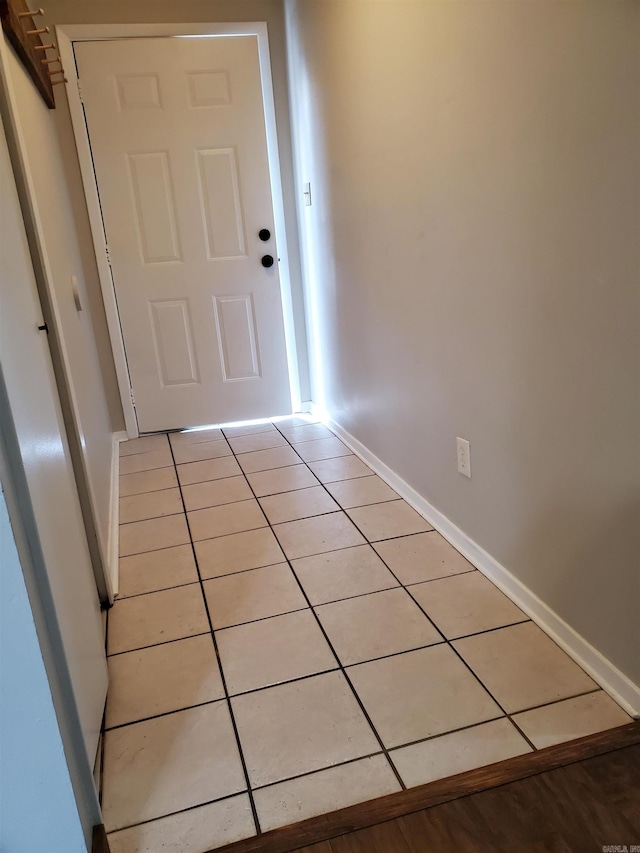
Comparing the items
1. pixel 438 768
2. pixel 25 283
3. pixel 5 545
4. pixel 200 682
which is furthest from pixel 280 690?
pixel 25 283

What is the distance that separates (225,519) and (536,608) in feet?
3.93

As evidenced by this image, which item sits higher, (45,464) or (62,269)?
(62,269)

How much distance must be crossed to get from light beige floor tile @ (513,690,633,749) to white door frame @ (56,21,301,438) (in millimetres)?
2489

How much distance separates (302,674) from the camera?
1.49m

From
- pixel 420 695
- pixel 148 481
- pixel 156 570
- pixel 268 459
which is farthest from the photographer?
pixel 268 459

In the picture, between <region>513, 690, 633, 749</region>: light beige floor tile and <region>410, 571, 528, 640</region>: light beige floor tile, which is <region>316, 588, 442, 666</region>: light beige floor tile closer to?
<region>410, 571, 528, 640</region>: light beige floor tile

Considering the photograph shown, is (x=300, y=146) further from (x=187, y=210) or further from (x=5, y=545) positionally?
(x=5, y=545)

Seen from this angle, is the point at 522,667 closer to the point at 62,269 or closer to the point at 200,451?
the point at 62,269

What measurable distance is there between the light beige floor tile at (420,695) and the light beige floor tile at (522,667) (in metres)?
0.04

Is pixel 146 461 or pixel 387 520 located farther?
pixel 146 461

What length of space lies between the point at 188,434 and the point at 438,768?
2.53m

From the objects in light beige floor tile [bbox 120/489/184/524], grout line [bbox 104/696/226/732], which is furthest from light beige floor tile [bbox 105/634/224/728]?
light beige floor tile [bbox 120/489/184/524]

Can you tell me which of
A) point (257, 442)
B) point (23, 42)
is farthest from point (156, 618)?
point (23, 42)

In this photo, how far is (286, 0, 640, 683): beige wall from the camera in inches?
46.7
